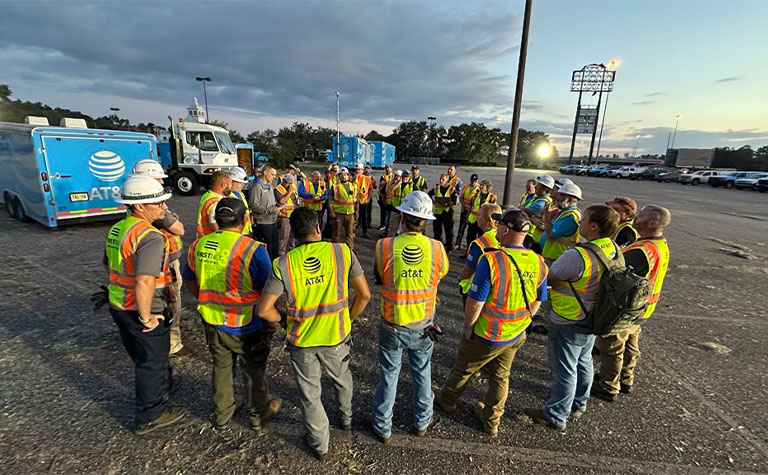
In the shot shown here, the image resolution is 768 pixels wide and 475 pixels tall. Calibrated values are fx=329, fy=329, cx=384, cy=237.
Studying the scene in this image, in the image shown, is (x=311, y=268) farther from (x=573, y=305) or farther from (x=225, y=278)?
(x=573, y=305)

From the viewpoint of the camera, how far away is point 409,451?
104 inches

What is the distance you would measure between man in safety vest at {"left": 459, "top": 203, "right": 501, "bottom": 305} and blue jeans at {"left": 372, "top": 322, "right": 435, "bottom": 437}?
550 millimetres

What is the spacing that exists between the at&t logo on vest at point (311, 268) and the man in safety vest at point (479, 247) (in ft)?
4.09

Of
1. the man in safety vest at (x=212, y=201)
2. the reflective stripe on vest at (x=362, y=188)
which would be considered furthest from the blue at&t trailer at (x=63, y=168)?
the reflective stripe on vest at (x=362, y=188)

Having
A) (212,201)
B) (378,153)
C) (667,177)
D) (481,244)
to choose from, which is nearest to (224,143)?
(212,201)

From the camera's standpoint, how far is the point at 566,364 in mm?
2771

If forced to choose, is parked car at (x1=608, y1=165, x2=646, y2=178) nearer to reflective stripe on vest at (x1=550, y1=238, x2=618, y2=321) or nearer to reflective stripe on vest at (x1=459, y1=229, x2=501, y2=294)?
reflective stripe on vest at (x1=459, y1=229, x2=501, y2=294)

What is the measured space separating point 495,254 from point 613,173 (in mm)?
52889

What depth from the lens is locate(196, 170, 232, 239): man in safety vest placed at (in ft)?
13.8

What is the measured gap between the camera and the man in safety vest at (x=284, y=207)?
6855 mm

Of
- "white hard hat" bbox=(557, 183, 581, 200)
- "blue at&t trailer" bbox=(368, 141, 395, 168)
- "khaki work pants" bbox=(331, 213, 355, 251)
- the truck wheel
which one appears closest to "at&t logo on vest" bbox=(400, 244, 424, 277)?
"white hard hat" bbox=(557, 183, 581, 200)

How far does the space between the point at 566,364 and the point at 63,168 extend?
37.0 feet

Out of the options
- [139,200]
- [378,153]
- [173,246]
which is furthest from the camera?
[378,153]

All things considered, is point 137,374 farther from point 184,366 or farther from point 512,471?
point 512,471
